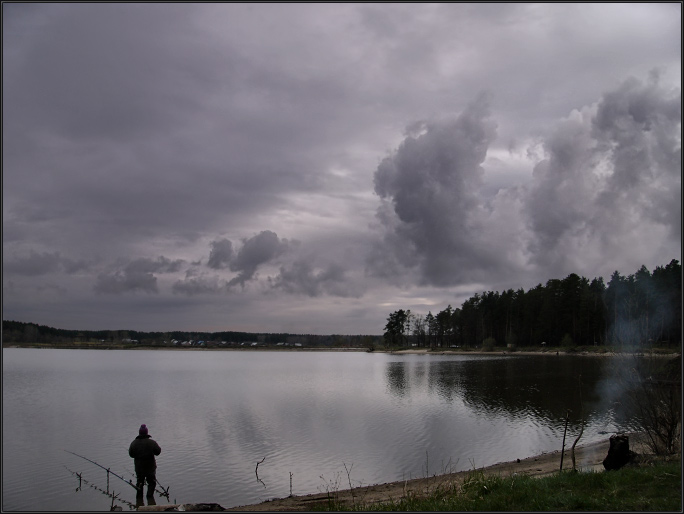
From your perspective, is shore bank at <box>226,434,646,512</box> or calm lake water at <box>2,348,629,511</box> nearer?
shore bank at <box>226,434,646,512</box>

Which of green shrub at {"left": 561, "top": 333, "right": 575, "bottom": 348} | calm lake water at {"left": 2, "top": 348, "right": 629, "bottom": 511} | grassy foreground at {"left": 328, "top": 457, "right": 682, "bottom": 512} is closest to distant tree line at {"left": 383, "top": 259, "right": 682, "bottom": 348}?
green shrub at {"left": 561, "top": 333, "right": 575, "bottom": 348}

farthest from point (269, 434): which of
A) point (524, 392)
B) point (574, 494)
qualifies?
point (524, 392)

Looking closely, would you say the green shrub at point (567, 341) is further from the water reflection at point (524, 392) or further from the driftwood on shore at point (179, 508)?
the driftwood on shore at point (179, 508)

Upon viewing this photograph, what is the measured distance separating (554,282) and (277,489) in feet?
373

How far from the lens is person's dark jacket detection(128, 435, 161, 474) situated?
1702 cm

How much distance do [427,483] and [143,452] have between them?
9.98m

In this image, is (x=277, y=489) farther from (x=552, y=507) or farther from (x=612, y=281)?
(x=612, y=281)

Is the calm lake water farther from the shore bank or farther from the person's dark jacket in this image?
the person's dark jacket

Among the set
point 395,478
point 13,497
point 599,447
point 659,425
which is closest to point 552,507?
point 659,425

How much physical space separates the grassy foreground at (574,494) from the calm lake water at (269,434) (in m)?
8.67

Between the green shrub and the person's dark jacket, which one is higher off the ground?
the person's dark jacket

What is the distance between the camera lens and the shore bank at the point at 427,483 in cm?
1617

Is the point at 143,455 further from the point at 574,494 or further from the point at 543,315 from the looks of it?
the point at 543,315

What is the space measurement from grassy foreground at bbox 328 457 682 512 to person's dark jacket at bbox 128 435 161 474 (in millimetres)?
8623
